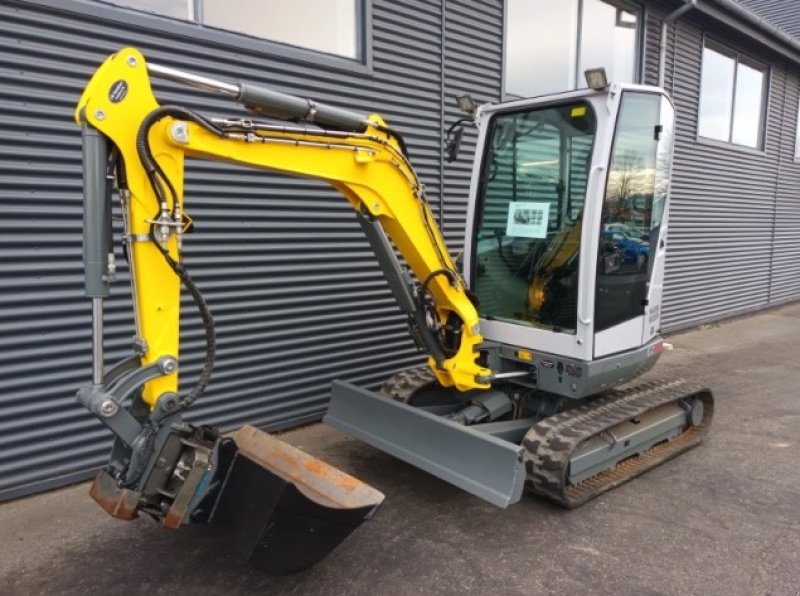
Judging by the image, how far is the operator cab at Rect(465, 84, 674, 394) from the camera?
3.87 metres

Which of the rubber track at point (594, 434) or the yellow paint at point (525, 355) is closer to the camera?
the rubber track at point (594, 434)

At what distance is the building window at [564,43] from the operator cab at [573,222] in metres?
2.93

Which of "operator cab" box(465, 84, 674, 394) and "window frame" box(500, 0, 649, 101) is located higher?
"window frame" box(500, 0, 649, 101)

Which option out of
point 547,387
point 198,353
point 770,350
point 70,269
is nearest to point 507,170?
point 547,387

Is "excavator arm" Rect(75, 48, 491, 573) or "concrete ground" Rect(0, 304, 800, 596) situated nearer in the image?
"excavator arm" Rect(75, 48, 491, 573)

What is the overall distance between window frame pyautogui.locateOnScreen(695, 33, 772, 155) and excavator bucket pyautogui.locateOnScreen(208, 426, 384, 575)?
29.4 ft

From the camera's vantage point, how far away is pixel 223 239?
4.70m

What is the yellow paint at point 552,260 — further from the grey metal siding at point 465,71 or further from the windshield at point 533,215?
the grey metal siding at point 465,71

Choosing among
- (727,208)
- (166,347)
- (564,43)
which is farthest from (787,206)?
(166,347)

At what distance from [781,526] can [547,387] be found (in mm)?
1562

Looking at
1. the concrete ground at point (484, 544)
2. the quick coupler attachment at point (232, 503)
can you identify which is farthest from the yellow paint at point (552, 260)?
the quick coupler attachment at point (232, 503)

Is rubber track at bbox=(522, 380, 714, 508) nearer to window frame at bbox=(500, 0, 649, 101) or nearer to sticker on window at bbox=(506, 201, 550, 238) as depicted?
sticker on window at bbox=(506, 201, 550, 238)

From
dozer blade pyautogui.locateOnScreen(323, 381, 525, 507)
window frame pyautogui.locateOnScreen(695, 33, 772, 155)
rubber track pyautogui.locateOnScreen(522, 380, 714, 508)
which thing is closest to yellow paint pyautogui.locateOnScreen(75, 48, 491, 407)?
dozer blade pyautogui.locateOnScreen(323, 381, 525, 507)

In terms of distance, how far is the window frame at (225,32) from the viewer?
3.91 metres
